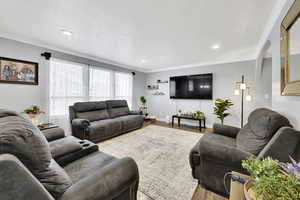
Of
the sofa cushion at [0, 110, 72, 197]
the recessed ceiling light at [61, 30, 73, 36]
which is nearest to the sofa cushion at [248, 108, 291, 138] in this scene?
the sofa cushion at [0, 110, 72, 197]

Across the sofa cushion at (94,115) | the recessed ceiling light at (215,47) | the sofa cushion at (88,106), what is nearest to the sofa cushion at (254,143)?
the recessed ceiling light at (215,47)

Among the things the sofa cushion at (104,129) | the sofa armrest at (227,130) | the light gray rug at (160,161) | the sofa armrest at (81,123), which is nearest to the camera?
the light gray rug at (160,161)

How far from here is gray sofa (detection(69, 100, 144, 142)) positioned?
297 cm

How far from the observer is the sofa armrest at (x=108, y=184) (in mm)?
740

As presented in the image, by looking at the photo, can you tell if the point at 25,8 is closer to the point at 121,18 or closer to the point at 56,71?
the point at 121,18

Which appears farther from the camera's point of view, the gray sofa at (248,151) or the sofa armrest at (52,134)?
the sofa armrest at (52,134)

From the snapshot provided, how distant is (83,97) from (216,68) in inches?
187

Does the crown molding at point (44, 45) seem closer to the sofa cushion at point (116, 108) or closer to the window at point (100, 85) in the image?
the window at point (100, 85)

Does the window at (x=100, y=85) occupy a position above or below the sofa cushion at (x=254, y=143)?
above

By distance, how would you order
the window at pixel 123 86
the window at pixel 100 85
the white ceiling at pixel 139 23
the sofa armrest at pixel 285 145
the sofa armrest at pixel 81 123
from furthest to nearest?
the window at pixel 123 86
the window at pixel 100 85
the sofa armrest at pixel 81 123
the white ceiling at pixel 139 23
the sofa armrest at pixel 285 145

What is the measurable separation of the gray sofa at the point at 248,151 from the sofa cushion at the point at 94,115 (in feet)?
9.85

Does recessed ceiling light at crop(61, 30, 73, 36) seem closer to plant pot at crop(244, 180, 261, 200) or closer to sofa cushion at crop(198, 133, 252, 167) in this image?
sofa cushion at crop(198, 133, 252, 167)

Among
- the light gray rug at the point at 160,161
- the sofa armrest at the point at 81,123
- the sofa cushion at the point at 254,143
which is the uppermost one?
the sofa cushion at the point at 254,143

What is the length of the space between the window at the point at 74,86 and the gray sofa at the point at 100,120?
429 millimetres
